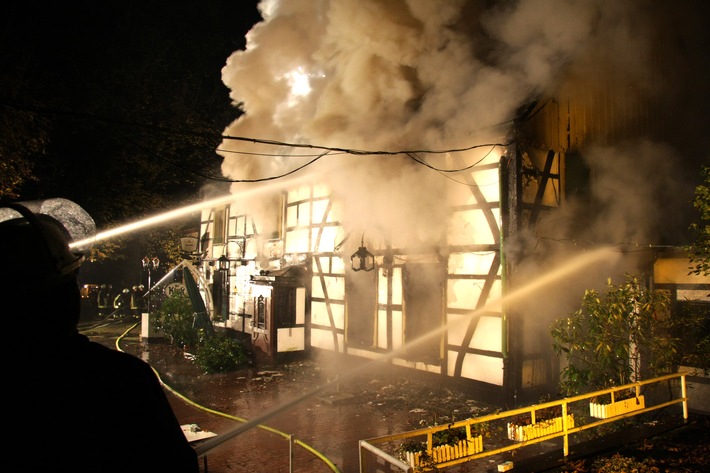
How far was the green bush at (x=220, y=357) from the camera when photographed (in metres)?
11.9

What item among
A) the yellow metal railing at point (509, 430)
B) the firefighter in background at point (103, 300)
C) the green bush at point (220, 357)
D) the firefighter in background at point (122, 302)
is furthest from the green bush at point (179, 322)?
the firefighter in background at point (103, 300)

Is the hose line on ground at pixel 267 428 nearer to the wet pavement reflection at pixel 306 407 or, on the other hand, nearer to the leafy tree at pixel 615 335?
the wet pavement reflection at pixel 306 407

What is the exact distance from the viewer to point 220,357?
1207 cm

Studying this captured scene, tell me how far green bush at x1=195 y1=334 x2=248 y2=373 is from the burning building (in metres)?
0.88

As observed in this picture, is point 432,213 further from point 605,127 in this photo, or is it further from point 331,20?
point 331,20

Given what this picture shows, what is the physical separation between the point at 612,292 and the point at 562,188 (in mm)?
3329

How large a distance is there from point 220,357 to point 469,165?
8617 millimetres

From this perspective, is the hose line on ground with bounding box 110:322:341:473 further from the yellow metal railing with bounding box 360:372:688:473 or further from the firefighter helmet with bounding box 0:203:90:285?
the firefighter helmet with bounding box 0:203:90:285

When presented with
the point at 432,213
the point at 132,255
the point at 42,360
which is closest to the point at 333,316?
the point at 432,213

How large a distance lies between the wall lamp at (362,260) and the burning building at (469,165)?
0.06 m

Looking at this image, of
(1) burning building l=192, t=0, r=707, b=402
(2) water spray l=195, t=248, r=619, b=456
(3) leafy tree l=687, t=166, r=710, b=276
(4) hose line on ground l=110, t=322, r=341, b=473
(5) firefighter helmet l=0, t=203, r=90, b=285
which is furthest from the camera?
(1) burning building l=192, t=0, r=707, b=402

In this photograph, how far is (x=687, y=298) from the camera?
8.84 meters

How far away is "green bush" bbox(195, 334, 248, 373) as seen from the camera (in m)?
11.9

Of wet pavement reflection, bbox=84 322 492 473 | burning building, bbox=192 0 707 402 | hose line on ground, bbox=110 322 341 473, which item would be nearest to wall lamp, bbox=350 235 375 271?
burning building, bbox=192 0 707 402
